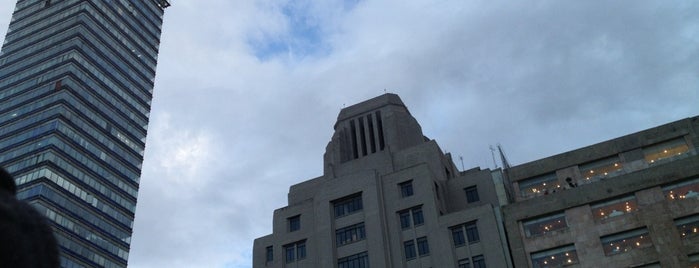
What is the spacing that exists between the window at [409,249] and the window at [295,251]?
52.4ft

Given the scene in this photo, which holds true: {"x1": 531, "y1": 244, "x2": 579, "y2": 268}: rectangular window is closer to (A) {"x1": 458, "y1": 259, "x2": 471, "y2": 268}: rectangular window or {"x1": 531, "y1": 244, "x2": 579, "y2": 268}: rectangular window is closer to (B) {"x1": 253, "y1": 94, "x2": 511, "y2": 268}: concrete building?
(B) {"x1": 253, "y1": 94, "x2": 511, "y2": 268}: concrete building

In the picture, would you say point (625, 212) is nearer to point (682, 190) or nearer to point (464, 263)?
point (682, 190)

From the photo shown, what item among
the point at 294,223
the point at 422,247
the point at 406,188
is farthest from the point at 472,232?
the point at 294,223

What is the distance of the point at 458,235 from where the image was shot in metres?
82.1

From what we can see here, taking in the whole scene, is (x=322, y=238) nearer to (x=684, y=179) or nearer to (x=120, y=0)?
(x=684, y=179)

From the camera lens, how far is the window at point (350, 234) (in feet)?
292

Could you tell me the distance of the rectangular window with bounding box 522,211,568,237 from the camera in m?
76.7

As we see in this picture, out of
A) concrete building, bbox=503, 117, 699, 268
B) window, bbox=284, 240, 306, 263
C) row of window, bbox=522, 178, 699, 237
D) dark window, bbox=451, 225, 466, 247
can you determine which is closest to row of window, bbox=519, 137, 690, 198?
concrete building, bbox=503, 117, 699, 268

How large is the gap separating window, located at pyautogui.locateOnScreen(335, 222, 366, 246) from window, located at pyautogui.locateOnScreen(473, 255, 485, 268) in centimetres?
1651

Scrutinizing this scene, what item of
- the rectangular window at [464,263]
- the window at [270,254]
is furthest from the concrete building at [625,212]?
the window at [270,254]

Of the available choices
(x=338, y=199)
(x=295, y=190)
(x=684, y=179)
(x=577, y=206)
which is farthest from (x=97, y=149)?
(x=684, y=179)

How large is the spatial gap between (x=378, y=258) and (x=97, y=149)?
91.0 metres

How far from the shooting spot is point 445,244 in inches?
3194

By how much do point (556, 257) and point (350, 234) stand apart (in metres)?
28.1
